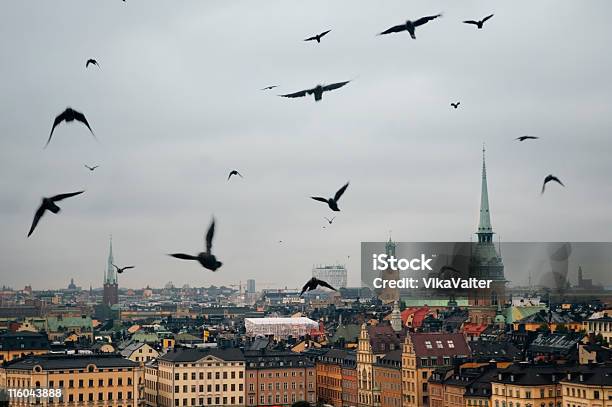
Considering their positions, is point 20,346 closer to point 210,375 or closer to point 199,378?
point 199,378

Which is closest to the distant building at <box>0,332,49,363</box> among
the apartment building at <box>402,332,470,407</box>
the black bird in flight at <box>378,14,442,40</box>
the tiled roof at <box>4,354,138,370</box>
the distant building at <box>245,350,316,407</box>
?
the tiled roof at <box>4,354,138,370</box>

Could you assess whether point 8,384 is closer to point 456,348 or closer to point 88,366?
point 88,366

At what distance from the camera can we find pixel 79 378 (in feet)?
367

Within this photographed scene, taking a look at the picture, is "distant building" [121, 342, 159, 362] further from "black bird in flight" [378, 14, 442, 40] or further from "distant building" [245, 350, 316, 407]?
"black bird in flight" [378, 14, 442, 40]

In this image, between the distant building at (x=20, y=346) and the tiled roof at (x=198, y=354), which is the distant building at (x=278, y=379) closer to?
the tiled roof at (x=198, y=354)

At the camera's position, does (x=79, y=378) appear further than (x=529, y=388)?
Yes

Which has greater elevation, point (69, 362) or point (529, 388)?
point (69, 362)

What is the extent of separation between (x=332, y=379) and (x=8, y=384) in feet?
115

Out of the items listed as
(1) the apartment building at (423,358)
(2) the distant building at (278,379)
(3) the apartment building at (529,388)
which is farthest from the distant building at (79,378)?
(3) the apartment building at (529,388)

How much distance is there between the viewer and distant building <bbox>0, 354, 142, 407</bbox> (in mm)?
110625

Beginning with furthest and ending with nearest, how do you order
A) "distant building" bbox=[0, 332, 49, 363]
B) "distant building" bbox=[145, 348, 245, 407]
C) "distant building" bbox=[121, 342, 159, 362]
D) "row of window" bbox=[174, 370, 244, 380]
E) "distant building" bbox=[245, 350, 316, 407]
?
"distant building" bbox=[0, 332, 49, 363]
"distant building" bbox=[121, 342, 159, 362]
"distant building" bbox=[245, 350, 316, 407]
"row of window" bbox=[174, 370, 244, 380]
"distant building" bbox=[145, 348, 245, 407]

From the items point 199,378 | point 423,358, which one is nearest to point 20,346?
point 199,378

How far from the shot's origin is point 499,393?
9444 cm

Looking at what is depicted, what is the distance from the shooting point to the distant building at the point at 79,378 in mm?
110625
